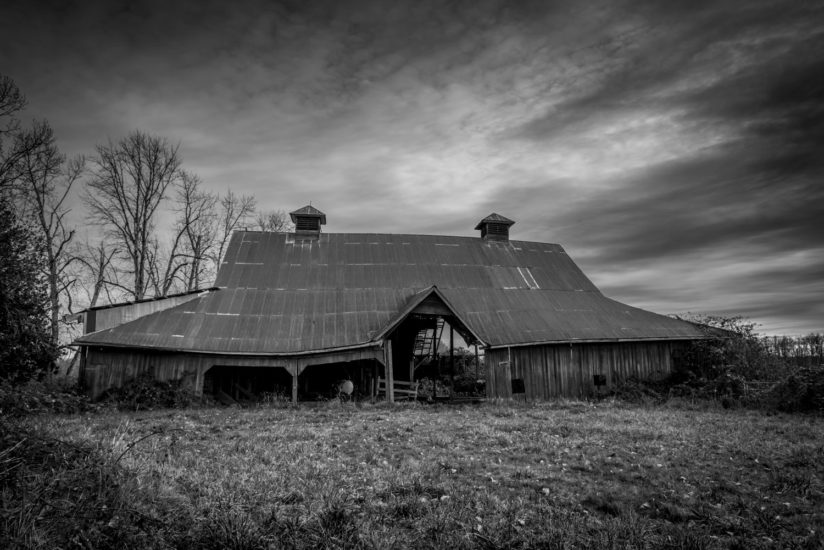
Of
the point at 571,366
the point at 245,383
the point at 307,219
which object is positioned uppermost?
the point at 307,219

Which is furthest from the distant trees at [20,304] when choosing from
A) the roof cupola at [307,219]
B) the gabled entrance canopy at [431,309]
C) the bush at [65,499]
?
the roof cupola at [307,219]

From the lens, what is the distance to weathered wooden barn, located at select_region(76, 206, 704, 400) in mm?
18891

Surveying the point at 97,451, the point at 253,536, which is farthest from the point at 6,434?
the point at 253,536

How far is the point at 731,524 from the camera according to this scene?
5895 mm

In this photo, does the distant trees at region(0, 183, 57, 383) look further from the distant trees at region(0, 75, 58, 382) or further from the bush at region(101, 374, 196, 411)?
the bush at region(101, 374, 196, 411)

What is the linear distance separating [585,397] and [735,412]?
6.26 meters

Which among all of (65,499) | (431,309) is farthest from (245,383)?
(65,499)

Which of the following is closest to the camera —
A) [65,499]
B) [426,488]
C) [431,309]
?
[65,499]

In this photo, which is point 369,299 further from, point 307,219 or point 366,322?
point 307,219

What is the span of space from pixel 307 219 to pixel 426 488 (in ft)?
74.2

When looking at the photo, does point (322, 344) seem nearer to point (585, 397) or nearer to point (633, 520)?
point (585, 397)

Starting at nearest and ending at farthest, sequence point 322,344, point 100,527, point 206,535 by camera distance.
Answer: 1. point 100,527
2. point 206,535
3. point 322,344

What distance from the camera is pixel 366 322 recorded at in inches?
831

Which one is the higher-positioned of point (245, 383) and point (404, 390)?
point (245, 383)
